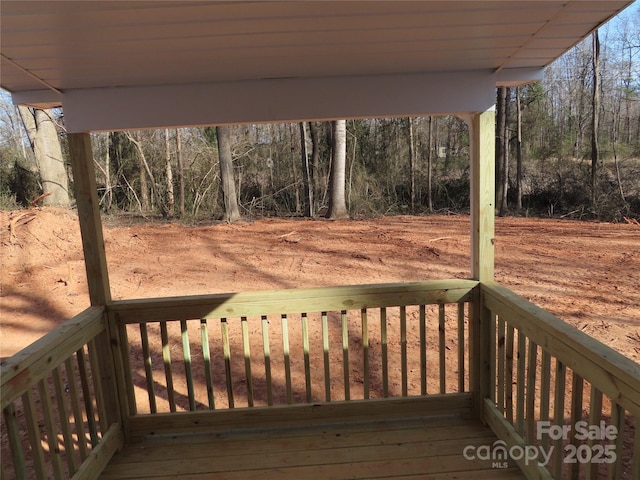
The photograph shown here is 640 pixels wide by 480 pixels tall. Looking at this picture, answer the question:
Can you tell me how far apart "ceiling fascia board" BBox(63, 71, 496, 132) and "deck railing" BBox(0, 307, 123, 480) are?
1.14 metres

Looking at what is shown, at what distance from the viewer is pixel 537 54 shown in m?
2.33

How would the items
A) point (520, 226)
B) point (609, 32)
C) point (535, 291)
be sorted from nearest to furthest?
1. point (535, 291)
2. point (520, 226)
3. point (609, 32)

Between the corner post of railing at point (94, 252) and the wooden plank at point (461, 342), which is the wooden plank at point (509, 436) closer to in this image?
the wooden plank at point (461, 342)

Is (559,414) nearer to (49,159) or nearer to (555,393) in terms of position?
(555,393)

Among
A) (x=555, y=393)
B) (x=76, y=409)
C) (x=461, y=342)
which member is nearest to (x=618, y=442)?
(x=555, y=393)

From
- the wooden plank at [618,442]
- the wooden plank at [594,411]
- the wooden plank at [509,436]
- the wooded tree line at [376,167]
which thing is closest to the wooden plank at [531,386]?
the wooden plank at [509,436]

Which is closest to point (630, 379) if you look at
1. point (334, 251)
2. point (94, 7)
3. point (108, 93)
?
point (94, 7)

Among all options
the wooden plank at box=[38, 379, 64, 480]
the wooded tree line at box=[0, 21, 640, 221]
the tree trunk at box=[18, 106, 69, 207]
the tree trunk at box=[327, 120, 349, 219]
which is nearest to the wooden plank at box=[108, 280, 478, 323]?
the wooden plank at box=[38, 379, 64, 480]

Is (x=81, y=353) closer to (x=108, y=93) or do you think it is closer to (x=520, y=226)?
(x=108, y=93)

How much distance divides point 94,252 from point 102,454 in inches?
44.5

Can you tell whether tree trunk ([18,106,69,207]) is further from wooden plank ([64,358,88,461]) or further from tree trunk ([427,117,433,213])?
tree trunk ([427,117,433,213])

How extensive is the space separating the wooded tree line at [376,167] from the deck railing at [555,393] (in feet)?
29.9

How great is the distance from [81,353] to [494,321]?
2368mm

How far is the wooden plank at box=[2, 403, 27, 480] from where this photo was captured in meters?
1.74
